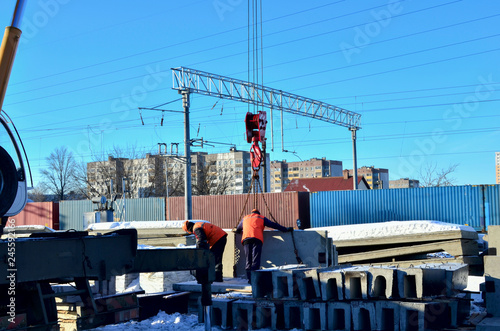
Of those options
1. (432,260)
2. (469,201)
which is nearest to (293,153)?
(469,201)

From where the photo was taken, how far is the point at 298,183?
46.4 metres

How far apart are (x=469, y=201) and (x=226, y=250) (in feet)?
41.8

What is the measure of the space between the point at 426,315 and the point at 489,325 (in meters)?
0.70

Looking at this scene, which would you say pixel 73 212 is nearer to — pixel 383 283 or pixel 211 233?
pixel 211 233

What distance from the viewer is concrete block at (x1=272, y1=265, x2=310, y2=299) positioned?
7.35 meters

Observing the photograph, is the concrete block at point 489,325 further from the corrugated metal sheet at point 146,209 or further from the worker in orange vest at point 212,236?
the corrugated metal sheet at point 146,209

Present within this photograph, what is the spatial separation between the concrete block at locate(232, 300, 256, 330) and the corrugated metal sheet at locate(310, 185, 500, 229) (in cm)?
1495

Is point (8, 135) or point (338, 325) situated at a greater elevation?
point (8, 135)

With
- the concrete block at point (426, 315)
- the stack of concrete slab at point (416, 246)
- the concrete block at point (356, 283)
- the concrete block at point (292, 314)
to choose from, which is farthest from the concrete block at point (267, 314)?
the stack of concrete slab at point (416, 246)

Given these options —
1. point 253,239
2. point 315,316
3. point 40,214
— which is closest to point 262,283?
point 315,316

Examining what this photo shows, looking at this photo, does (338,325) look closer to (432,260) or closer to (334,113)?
(432,260)

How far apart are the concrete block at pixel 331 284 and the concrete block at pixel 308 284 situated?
0.21 ft

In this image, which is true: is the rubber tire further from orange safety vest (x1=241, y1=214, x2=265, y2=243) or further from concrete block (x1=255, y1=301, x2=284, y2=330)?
orange safety vest (x1=241, y1=214, x2=265, y2=243)

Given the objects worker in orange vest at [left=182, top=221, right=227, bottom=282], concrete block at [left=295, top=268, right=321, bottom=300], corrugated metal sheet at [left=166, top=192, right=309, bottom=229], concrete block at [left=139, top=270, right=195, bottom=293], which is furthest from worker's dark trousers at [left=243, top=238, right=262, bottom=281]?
corrugated metal sheet at [left=166, top=192, right=309, bottom=229]
